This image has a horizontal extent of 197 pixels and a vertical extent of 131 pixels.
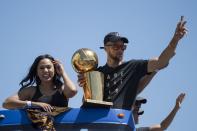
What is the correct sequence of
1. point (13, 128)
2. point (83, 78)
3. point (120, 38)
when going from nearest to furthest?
1. point (13, 128)
2. point (83, 78)
3. point (120, 38)

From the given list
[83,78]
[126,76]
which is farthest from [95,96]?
[126,76]

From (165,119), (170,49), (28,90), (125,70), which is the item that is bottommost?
(165,119)

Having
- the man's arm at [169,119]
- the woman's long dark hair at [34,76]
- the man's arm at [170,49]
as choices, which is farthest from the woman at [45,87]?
the man's arm at [169,119]

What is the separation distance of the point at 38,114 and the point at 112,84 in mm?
1182

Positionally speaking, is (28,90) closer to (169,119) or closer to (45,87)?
(45,87)

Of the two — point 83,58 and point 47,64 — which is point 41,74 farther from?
point 83,58

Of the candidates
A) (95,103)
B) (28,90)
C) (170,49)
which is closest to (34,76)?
(28,90)

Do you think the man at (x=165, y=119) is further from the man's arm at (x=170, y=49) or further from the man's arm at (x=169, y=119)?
the man's arm at (x=170, y=49)

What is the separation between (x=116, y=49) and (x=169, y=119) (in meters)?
1.46

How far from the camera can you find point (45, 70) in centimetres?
588

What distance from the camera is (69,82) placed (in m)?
5.79

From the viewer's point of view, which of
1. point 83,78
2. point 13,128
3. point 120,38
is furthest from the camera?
point 120,38

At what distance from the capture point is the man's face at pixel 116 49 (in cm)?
612

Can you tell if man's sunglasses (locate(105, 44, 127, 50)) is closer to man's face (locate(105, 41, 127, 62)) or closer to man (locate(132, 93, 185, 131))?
man's face (locate(105, 41, 127, 62))
